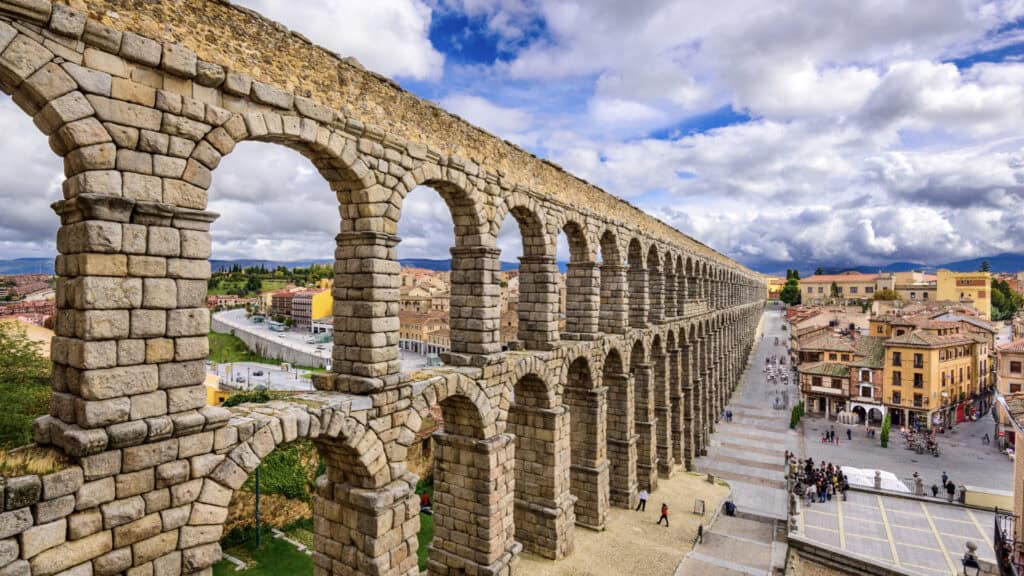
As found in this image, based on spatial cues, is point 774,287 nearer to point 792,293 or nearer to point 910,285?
point 792,293

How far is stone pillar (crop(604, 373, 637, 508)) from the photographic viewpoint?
2153cm

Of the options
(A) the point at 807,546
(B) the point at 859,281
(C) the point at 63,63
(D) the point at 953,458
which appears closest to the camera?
(C) the point at 63,63

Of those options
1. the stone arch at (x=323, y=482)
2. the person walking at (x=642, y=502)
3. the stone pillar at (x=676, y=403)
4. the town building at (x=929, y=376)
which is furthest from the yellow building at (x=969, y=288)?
the stone arch at (x=323, y=482)

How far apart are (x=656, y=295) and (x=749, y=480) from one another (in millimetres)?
11769

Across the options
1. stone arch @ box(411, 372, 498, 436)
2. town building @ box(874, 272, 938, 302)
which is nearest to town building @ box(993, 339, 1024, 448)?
stone arch @ box(411, 372, 498, 436)

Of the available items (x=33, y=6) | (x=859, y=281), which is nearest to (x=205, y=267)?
(x=33, y=6)

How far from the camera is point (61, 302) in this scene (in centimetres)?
666

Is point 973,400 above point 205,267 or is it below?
below

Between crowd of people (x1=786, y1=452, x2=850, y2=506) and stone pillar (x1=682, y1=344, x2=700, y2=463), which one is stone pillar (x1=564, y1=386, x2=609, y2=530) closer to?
stone pillar (x1=682, y1=344, x2=700, y2=463)

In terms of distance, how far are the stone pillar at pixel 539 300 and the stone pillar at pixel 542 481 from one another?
6.92ft

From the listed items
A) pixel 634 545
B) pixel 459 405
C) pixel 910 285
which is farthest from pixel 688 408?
pixel 910 285

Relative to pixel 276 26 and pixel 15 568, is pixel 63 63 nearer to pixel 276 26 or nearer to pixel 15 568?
pixel 276 26

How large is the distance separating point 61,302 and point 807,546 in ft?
76.7

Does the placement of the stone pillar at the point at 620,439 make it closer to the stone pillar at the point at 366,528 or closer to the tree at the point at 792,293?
the stone pillar at the point at 366,528
